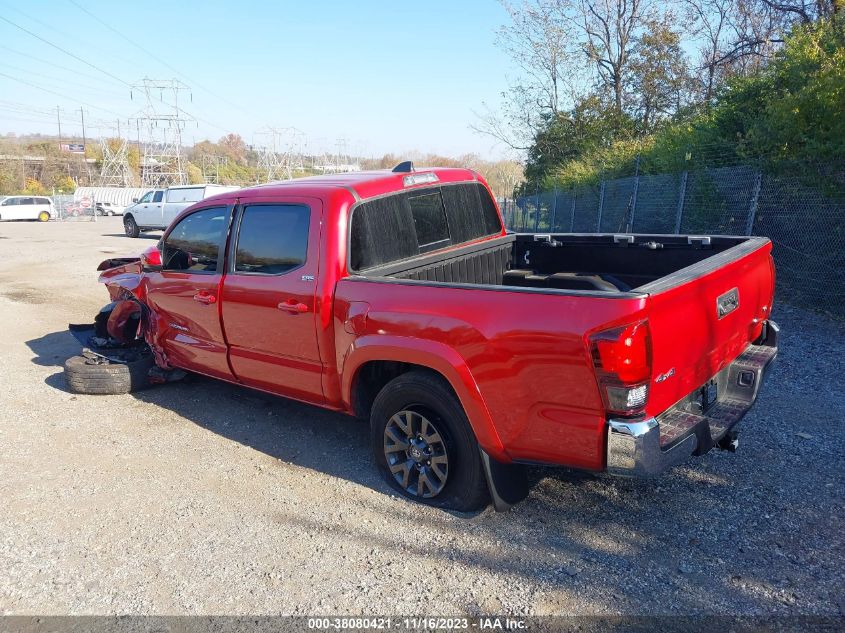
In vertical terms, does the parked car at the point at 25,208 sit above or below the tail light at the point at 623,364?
above

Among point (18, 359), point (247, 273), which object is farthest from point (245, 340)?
point (18, 359)

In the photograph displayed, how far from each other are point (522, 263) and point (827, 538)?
288 centimetres

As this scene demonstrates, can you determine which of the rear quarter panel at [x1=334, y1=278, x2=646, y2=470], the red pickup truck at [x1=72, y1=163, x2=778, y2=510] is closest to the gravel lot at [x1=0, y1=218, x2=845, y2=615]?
the red pickup truck at [x1=72, y1=163, x2=778, y2=510]

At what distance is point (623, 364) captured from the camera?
102 inches

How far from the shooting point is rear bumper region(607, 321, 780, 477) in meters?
2.65

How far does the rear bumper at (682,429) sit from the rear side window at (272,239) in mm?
2283

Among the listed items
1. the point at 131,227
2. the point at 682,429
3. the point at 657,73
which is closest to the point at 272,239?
the point at 682,429

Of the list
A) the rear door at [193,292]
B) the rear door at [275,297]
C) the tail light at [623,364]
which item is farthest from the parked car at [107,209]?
the tail light at [623,364]

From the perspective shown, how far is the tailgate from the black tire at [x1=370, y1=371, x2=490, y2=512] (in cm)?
102

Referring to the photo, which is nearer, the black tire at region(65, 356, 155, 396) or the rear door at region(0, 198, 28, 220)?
the black tire at region(65, 356, 155, 396)

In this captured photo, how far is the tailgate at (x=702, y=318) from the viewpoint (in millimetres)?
2713

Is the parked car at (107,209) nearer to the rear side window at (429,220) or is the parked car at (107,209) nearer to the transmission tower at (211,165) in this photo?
the transmission tower at (211,165)

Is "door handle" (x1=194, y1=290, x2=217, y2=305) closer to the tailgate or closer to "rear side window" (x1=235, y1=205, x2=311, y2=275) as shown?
"rear side window" (x1=235, y1=205, x2=311, y2=275)

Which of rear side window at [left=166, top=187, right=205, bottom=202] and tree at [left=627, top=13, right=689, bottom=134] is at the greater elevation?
tree at [left=627, top=13, right=689, bottom=134]
